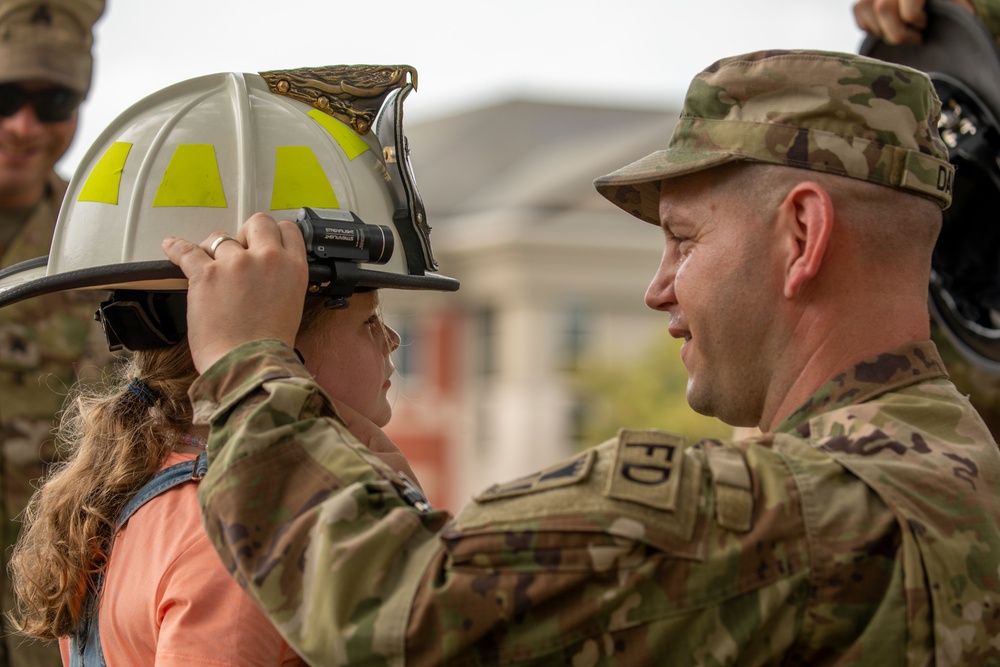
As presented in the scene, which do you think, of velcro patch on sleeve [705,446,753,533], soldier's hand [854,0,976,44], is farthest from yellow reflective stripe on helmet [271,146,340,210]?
soldier's hand [854,0,976,44]

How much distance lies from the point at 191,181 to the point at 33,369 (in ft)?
8.52

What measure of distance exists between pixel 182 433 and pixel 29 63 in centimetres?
309

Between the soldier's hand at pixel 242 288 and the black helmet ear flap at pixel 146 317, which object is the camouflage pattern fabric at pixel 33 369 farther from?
the soldier's hand at pixel 242 288

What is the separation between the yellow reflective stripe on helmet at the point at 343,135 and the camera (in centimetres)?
291

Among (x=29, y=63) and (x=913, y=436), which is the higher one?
(x=29, y=63)

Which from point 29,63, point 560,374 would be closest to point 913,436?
point 29,63

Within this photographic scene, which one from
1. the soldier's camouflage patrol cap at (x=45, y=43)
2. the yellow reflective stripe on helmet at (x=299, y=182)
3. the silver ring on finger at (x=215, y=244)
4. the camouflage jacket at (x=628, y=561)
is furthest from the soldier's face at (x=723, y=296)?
the soldier's camouflage patrol cap at (x=45, y=43)

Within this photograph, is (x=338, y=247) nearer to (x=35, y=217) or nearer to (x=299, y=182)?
(x=299, y=182)

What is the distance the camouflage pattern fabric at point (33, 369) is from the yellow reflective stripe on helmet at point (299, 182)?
239cm

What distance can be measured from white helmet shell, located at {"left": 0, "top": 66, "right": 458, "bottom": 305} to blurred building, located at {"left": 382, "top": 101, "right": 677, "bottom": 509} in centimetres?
3774

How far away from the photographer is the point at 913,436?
218 cm

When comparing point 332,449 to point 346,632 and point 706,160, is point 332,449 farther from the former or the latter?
point 706,160

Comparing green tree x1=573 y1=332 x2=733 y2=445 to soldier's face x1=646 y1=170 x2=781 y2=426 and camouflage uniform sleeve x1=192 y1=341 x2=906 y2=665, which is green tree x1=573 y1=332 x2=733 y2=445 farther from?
camouflage uniform sleeve x1=192 y1=341 x2=906 y2=665

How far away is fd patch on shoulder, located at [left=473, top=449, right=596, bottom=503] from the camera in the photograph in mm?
1998
